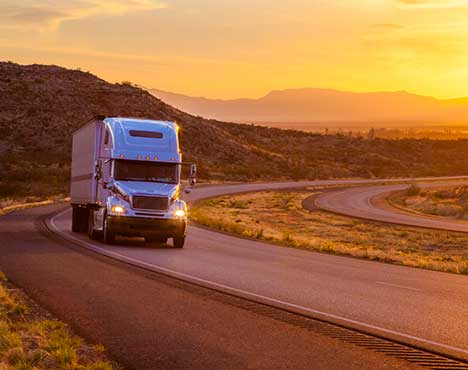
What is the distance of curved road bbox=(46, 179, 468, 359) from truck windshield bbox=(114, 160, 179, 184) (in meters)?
2.06

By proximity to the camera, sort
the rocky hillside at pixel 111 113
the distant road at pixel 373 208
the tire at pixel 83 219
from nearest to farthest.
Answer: the tire at pixel 83 219 < the distant road at pixel 373 208 < the rocky hillside at pixel 111 113

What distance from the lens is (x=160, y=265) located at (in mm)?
18406

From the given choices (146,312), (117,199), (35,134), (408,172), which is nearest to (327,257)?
(117,199)

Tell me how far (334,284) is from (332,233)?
85.3 feet

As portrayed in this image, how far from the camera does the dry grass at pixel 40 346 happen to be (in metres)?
8.51

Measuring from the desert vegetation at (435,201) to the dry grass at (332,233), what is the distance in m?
10.4

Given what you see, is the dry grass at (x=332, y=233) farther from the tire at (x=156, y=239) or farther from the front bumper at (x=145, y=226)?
the front bumper at (x=145, y=226)

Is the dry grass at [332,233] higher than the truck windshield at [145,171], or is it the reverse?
the truck windshield at [145,171]

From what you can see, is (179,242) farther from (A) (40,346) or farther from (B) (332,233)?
(B) (332,233)

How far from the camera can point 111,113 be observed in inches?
4557

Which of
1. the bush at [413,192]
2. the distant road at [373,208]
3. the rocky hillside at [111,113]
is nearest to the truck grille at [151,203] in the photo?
the distant road at [373,208]

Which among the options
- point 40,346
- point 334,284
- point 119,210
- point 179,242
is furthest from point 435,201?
point 40,346

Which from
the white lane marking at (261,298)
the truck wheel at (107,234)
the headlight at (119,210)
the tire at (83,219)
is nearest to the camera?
the white lane marking at (261,298)

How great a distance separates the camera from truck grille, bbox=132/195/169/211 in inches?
914
